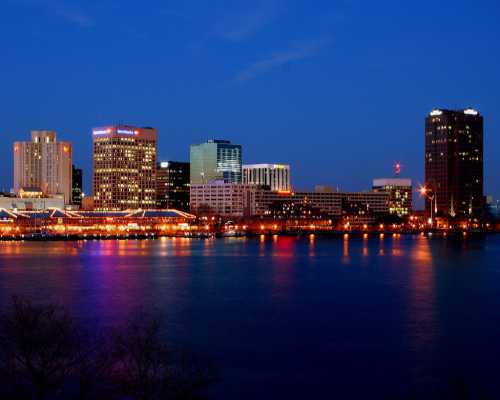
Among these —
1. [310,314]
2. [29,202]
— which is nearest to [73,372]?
[310,314]

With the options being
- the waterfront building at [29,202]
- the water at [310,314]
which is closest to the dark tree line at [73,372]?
the water at [310,314]

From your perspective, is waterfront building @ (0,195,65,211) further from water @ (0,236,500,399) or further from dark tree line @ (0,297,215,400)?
dark tree line @ (0,297,215,400)

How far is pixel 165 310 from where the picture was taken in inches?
1703

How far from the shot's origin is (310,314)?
42.6 metres

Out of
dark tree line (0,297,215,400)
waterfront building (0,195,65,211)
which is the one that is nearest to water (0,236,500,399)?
dark tree line (0,297,215,400)

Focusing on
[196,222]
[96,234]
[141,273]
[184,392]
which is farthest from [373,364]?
[196,222]

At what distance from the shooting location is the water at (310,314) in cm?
2766

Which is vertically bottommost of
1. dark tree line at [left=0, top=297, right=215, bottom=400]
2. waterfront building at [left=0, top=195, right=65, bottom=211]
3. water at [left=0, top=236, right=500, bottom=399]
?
water at [left=0, top=236, right=500, bottom=399]

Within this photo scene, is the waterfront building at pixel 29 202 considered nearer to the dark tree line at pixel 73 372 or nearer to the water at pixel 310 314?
the water at pixel 310 314

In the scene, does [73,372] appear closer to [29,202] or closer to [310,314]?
[310,314]

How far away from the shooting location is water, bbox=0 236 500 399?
90.7ft

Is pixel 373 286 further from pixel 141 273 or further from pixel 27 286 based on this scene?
pixel 27 286

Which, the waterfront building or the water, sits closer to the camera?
the water

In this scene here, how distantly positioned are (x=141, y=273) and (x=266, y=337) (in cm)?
3260
